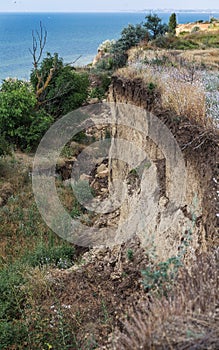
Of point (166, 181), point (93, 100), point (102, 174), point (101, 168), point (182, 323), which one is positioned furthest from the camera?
point (93, 100)

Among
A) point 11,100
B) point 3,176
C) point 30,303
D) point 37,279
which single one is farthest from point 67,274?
point 11,100

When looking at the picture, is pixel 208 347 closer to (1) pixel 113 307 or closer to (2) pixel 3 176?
(1) pixel 113 307

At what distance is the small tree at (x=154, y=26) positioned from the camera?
26092 mm

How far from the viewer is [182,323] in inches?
91.3

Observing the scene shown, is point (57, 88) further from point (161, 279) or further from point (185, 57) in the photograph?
point (161, 279)

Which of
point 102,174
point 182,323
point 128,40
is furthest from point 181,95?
point 128,40

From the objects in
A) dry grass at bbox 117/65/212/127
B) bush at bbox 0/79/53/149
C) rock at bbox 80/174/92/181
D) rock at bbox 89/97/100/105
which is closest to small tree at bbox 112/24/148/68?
rock at bbox 89/97/100/105

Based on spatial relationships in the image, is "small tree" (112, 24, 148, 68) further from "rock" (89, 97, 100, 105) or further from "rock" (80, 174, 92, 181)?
"rock" (80, 174, 92, 181)

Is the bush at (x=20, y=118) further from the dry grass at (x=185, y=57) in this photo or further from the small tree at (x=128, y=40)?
the small tree at (x=128, y=40)

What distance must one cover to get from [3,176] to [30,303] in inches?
284

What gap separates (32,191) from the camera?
11.1 meters

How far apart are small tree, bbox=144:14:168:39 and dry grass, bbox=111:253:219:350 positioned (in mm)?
25362

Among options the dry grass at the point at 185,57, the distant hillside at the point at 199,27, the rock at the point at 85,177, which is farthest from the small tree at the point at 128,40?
the rock at the point at 85,177

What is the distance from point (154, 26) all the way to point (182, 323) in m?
27.0
